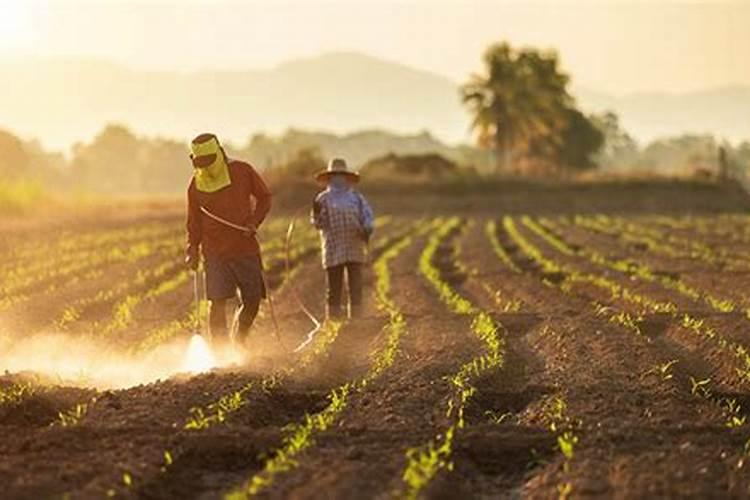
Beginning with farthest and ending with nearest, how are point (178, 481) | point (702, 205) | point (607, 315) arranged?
point (702, 205), point (607, 315), point (178, 481)

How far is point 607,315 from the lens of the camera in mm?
13641

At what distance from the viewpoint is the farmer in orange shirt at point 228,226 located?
11.2m

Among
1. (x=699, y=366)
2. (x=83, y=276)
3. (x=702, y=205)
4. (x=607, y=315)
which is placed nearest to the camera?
(x=699, y=366)

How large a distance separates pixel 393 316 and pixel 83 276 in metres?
8.59

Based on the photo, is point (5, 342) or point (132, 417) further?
point (5, 342)

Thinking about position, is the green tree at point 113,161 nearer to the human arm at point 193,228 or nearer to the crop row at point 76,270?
the crop row at point 76,270

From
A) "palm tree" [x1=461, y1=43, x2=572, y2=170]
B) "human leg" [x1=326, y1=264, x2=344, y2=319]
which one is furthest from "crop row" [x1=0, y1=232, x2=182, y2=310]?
"palm tree" [x1=461, y1=43, x2=572, y2=170]

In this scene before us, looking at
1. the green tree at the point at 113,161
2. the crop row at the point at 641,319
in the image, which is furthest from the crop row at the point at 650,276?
the green tree at the point at 113,161

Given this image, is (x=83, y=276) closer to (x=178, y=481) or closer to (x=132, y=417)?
(x=132, y=417)

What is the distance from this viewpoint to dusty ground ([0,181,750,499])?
6.75 metres

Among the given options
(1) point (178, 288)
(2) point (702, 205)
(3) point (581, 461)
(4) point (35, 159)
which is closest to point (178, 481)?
(3) point (581, 461)

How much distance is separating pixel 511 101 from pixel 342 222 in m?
68.2

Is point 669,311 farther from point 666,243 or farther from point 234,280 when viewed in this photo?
point 666,243

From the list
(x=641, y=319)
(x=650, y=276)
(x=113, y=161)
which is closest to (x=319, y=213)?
(x=641, y=319)
